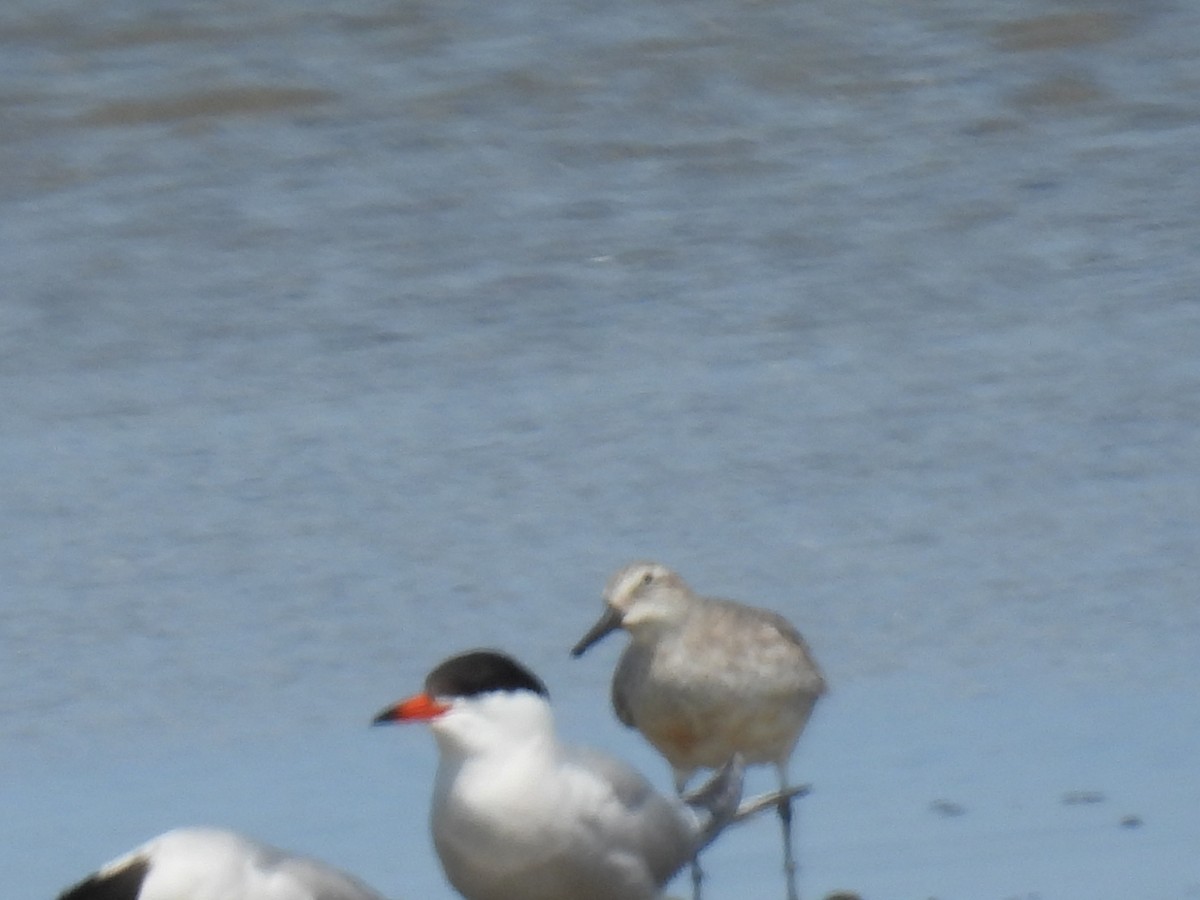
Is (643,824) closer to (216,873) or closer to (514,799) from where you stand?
(514,799)

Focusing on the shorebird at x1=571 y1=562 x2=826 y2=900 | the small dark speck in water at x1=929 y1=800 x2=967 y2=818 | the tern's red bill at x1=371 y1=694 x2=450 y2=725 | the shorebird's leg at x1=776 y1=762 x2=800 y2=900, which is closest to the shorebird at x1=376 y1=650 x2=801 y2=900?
the tern's red bill at x1=371 y1=694 x2=450 y2=725

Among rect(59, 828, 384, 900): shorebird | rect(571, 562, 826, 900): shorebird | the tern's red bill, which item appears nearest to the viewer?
rect(59, 828, 384, 900): shorebird

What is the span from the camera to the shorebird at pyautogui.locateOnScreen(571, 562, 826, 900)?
6.62m

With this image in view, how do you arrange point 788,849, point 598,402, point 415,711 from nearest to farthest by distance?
A: point 415,711 → point 788,849 → point 598,402

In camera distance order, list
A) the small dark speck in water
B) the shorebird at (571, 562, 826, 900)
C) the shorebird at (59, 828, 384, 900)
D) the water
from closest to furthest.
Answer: the shorebird at (59, 828, 384, 900), the small dark speck in water, the water, the shorebird at (571, 562, 826, 900)

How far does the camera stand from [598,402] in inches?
312

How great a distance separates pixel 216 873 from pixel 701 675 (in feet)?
6.06

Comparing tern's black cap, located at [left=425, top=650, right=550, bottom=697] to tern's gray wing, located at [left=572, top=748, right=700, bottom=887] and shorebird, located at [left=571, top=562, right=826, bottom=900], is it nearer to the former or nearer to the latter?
tern's gray wing, located at [left=572, top=748, right=700, bottom=887]

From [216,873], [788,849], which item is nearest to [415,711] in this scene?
[216,873]

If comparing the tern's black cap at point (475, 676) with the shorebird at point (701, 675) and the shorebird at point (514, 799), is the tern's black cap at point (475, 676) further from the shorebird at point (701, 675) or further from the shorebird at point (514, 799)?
the shorebird at point (701, 675)

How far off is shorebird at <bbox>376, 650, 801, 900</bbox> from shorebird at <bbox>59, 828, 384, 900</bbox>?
0.35 metres

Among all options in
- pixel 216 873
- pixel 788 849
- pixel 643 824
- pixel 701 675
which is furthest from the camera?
pixel 701 675

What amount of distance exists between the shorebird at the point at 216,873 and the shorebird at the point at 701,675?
4.59ft

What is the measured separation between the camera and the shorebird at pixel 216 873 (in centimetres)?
512
